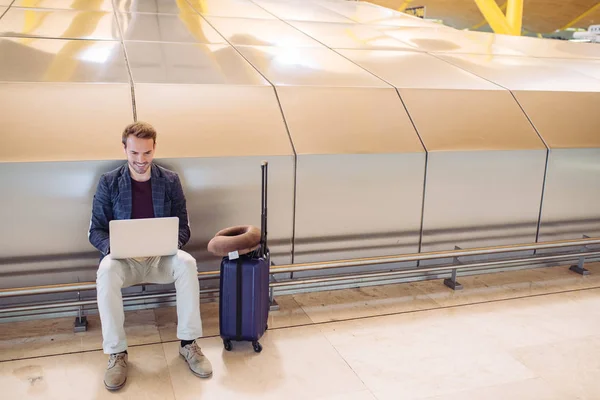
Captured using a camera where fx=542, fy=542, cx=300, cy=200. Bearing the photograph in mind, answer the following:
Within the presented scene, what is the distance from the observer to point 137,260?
366 cm

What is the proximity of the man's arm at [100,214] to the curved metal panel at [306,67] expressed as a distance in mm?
2240

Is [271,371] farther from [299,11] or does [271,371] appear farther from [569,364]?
[299,11]

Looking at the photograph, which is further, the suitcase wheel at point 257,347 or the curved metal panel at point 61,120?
the curved metal panel at point 61,120

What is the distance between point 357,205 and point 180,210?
167 centimetres

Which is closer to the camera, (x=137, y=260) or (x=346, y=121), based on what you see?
(x=137, y=260)

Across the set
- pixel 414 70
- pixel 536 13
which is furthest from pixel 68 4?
pixel 536 13

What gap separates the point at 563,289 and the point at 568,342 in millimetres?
1138

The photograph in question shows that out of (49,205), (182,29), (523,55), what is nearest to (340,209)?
(49,205)

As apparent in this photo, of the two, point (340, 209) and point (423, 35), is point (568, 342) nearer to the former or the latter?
point (340, 209)

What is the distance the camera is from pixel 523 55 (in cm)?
836

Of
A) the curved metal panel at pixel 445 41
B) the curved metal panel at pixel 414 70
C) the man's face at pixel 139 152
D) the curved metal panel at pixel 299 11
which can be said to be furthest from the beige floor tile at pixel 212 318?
the curved metal panel at pixel 299 11

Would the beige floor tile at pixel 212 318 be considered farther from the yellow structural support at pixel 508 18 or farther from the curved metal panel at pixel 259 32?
the yellow structural support at pixel 508 18

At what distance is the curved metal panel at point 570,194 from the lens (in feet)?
18.2

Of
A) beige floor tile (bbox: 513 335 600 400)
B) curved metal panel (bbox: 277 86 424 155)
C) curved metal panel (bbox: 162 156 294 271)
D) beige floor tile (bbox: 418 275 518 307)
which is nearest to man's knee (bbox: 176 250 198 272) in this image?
curved metal panel (bbox: 162 156 294 271)
